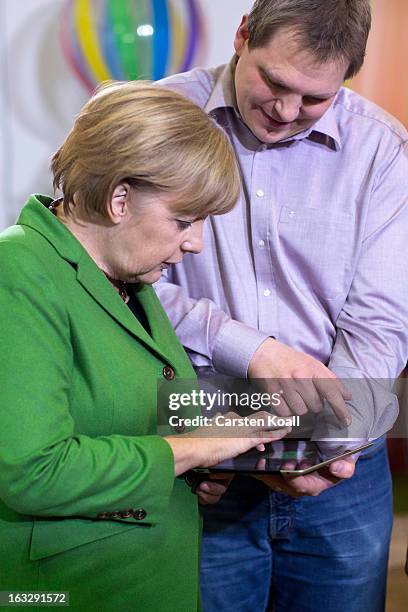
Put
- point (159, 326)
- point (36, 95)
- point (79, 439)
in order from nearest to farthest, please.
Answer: point (79, 439) → point (159, 326) → point (36, 95)

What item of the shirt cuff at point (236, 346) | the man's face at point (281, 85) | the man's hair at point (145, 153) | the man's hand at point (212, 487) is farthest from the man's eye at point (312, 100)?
the man's hand at point (212, 487)

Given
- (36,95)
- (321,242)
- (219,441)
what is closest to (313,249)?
(321,242)

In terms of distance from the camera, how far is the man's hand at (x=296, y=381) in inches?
56.5

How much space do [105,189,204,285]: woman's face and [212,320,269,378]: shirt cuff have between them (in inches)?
10.4

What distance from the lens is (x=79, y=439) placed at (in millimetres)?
1136

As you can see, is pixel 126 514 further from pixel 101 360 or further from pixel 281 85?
pixel 281 85

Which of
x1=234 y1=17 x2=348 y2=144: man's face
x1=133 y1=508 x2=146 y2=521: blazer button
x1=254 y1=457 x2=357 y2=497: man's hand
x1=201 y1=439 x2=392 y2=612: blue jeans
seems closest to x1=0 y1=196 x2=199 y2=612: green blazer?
x1=133 y1=508 x2=146 y2=521: blazer button

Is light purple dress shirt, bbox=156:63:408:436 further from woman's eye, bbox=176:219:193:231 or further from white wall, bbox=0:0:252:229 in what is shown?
white wall, bbox=0:0:252:229

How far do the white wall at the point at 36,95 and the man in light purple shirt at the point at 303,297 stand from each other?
2.56 ft

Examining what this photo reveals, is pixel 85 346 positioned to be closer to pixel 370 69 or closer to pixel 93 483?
pixel 93 483

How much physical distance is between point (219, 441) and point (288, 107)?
23.0 inches

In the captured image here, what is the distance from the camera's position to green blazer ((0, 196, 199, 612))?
1.09 meters

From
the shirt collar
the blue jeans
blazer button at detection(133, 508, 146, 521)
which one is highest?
the shirt collar

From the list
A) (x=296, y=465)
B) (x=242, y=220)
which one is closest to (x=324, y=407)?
(x=296, y=465)
